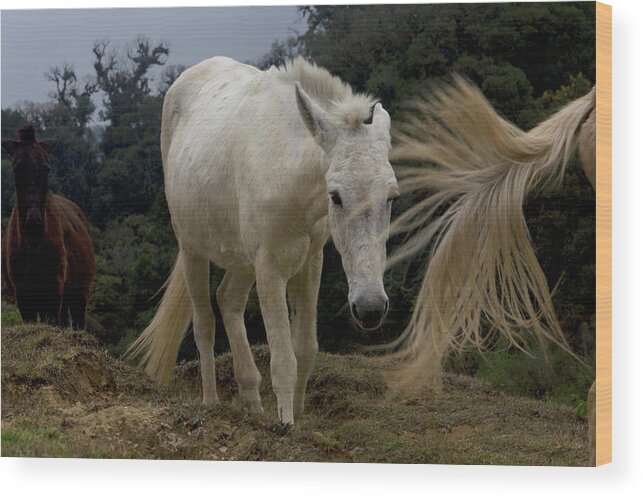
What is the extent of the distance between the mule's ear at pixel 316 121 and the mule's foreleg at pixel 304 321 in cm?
77

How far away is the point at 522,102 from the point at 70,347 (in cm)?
321

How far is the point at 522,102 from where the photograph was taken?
6.07m

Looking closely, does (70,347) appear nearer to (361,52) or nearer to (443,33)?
(361,52)

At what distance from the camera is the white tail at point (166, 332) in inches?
259

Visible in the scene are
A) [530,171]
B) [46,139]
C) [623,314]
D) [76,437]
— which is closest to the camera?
[530,171]

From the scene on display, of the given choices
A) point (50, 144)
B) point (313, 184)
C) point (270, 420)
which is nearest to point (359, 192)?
point (313, 184)

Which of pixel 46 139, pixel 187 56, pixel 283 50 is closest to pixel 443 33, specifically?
pixel 283 50

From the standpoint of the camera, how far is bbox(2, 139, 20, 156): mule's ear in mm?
6625

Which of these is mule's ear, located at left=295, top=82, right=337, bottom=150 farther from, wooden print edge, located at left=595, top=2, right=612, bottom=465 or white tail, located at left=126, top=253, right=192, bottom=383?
wooden print edge, located at left=595, top=2, right=612, bottom=465

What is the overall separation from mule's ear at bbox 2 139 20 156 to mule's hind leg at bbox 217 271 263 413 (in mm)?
1585

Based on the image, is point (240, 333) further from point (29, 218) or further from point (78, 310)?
point (29, 218)

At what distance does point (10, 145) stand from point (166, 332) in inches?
61.6

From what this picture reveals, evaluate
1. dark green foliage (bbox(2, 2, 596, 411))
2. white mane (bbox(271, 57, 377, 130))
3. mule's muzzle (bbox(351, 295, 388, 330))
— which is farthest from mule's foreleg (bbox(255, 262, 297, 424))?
white mane (bbox(271, 57, 377, 130))

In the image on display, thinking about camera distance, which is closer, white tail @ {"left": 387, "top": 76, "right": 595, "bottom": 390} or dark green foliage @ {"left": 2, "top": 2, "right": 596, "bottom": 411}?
white tail @ {"left": 387, "top": 76, "right": 595, "bottom": 390}
